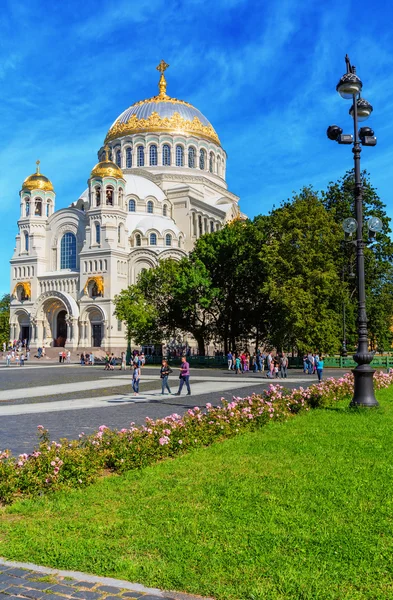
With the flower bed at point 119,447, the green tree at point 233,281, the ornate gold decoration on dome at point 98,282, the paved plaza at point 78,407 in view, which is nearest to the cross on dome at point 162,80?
the ornate gold decoration on dome at point 98,282

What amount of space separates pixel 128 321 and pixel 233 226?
39.3 ft

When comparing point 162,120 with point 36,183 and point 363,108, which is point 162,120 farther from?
point 363,108

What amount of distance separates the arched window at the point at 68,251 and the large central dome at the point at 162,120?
17.0m

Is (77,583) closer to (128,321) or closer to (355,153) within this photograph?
(355,153)

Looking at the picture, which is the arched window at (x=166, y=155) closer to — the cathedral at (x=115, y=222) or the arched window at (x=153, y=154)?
the cathedral at (x=115, y=222)

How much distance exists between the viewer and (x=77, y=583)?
3848 millimetres

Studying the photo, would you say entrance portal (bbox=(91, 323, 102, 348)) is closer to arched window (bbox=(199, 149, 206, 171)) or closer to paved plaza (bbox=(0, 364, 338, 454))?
arched window (bbox=(199, 149, 206, 171))

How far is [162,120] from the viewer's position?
232 ft

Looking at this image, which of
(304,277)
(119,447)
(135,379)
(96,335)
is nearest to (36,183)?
(96,335)

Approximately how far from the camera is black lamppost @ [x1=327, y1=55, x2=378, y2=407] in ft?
39.3

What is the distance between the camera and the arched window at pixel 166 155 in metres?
70.9

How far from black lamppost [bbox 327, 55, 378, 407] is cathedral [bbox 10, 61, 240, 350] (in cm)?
4484

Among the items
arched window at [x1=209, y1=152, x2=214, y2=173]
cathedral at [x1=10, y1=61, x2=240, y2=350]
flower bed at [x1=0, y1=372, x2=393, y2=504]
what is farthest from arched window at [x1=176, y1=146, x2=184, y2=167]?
flower bed at [x1=0, y1=372, x2=393, y2=504]

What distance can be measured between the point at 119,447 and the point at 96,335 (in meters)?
51.7
